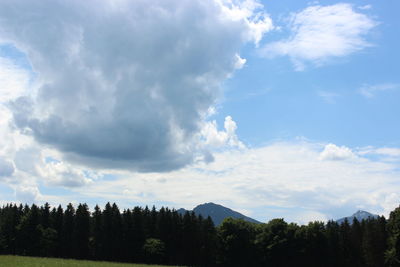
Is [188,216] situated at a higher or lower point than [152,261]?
higher

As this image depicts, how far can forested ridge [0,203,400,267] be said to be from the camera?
323ft

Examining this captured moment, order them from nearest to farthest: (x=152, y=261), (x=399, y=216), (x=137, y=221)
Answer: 1. (x=399, y=216)
2. (x=152, y=261)
3. (x=137, y=221)

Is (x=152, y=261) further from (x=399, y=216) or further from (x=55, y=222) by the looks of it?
(x=399, y=216)

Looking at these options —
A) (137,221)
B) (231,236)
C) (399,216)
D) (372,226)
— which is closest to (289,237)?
(231,236)

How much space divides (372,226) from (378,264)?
29.6 feet

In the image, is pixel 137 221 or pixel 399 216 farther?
pixel 137 221

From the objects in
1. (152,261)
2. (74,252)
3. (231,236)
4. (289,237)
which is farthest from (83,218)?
(289,237)

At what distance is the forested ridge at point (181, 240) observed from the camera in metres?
98.5

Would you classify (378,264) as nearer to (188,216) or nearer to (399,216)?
(399,216)

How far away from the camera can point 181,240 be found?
103 metres

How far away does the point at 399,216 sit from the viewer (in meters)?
74.8

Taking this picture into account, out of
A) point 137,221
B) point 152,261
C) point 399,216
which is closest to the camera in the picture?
point 399,216

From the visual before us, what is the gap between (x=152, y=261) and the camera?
94.9 m

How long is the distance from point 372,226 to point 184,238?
47.4 meters
